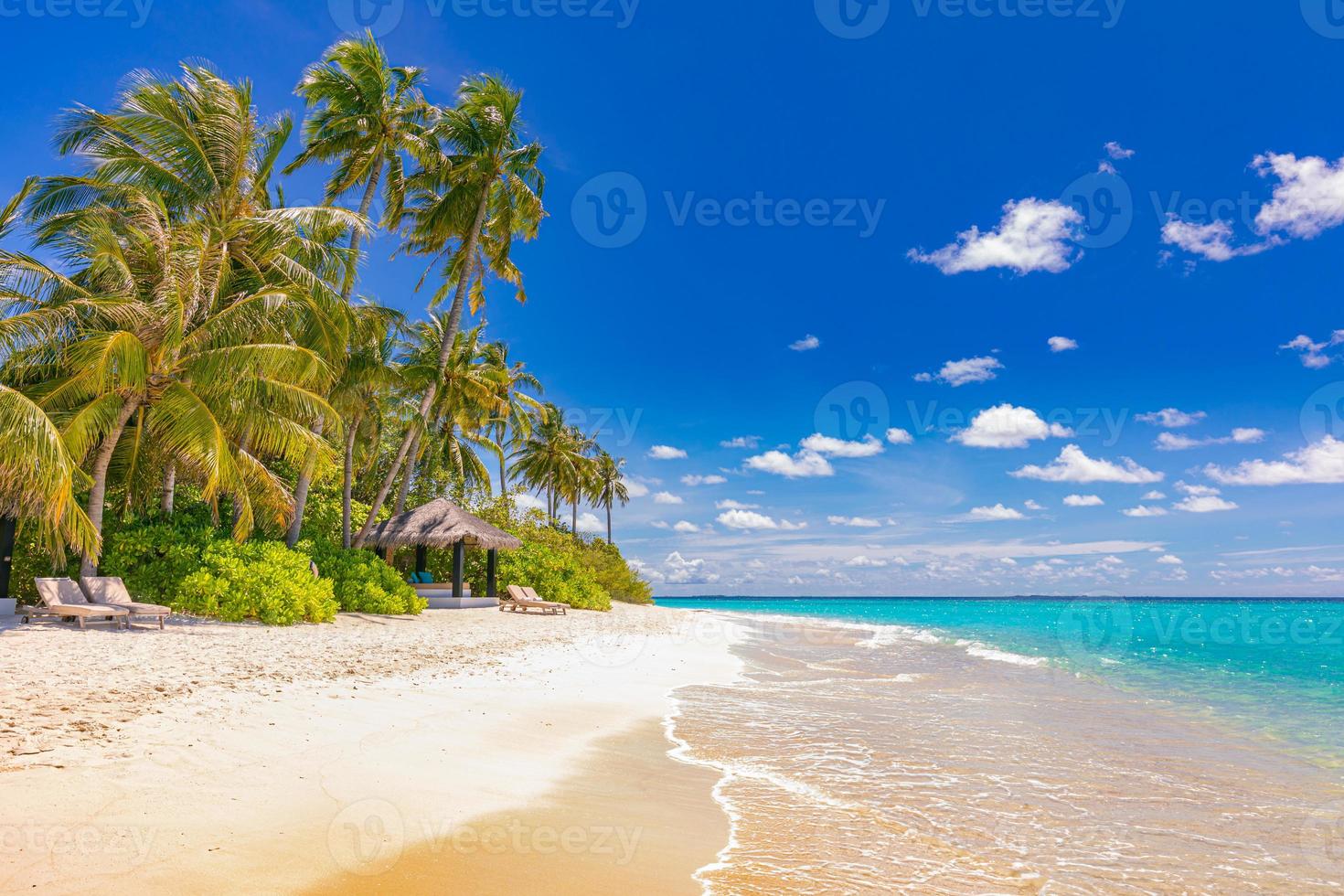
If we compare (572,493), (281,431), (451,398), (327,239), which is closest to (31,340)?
(281,431)

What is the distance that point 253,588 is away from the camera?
12.9 m

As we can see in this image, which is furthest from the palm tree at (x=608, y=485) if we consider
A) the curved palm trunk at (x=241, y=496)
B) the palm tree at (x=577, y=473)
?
the curved palm trunk at (x=241, y=496)

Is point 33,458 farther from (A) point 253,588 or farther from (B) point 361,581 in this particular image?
(B) point 361,581

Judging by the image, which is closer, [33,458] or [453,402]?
[33,458]

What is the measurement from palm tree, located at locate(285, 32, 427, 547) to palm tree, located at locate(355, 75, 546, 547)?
3.01ft

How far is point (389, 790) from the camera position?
15.5 ft

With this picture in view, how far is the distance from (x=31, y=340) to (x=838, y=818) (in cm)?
1327

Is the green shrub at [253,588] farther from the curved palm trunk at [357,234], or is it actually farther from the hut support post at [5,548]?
the curved palm trunk at [357,234]

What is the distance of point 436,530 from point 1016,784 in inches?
724

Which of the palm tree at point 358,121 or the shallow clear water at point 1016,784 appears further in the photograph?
the palm tree at point 358,121

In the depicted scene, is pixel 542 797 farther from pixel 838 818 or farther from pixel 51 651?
pixel 51 651

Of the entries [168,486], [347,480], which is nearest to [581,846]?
[168,486]

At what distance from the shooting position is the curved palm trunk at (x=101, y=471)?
41.0 ft

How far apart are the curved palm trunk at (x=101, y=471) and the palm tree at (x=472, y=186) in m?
7.39
